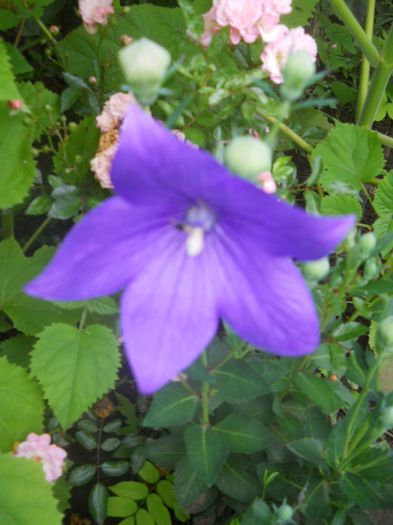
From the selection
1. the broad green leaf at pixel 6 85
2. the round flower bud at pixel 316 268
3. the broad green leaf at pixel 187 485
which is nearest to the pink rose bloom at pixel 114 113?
the broad green leaf at pixel 6 85

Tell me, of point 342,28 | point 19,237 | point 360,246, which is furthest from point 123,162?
point 342,28

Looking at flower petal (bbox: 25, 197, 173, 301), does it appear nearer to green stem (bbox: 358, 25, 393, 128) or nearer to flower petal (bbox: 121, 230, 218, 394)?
flower petal (bbox: 121, 230, 218, 394)

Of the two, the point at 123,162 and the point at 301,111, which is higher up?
the point at 123,162

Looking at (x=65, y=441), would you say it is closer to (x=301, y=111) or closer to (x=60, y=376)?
(x=60, y=376)

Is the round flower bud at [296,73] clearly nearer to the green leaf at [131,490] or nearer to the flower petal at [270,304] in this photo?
the flower petal at [270,304]

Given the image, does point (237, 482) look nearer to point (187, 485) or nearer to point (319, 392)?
point (187, 485)

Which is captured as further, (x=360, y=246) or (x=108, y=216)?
(x=360, y=246)
